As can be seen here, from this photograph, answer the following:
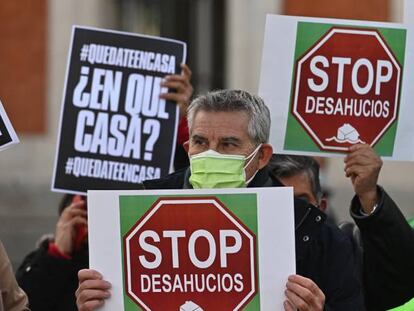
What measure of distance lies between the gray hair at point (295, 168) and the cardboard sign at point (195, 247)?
4.04 ft

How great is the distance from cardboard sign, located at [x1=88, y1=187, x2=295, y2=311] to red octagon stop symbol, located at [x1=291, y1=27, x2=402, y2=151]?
920 mm

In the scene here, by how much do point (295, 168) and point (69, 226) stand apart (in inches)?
38.2

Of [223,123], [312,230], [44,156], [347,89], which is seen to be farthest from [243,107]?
[44,156]

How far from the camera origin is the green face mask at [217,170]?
162 inches

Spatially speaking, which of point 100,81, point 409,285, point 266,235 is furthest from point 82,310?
point 100,81

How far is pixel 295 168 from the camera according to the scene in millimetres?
5133

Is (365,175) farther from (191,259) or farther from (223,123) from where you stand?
(191,259)

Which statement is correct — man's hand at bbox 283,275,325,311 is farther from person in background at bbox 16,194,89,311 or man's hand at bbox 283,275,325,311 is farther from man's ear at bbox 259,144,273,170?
person in background at bbox 16,194,89,311

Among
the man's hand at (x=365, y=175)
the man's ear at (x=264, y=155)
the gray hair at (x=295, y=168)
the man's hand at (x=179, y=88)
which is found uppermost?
the man's hand at (x=179, y=88)

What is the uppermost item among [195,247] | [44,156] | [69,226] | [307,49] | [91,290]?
[307,49]

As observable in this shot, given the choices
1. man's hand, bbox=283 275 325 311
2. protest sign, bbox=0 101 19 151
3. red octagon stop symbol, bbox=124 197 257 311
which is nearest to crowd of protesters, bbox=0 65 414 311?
man's hand, bbox=283 275 325 311

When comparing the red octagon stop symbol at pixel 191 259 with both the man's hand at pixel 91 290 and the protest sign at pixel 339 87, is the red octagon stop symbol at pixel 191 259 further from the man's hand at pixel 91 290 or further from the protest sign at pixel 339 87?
the protest sign at pixel 339 87

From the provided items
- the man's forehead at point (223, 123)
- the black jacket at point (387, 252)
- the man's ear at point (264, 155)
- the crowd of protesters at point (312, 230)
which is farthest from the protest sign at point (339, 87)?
the man's forehead at point (223, 123)

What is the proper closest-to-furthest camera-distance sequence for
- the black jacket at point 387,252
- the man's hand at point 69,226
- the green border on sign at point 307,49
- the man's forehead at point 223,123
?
the man's forehead at point 223,123
the black jacket at point 387,252
the green border on sign at point 307,49
the man's hand at point 69,226
